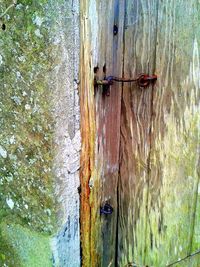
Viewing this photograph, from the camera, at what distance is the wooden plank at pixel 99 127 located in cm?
105

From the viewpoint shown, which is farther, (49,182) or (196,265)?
(196,265)

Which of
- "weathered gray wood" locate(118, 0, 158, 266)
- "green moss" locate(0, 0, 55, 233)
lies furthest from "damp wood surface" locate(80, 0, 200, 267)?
"green moss" locate(0, 0, 55, 233)

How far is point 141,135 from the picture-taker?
3.89ft

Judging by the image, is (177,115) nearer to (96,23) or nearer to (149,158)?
(149,158)

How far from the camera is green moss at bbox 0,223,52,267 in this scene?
113cm

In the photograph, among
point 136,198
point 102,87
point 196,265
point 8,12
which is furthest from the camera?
point 196,265

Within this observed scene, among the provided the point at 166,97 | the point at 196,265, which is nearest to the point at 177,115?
the point at 166,97

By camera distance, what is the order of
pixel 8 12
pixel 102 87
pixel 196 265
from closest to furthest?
pixel 8 12, pixel 102 87, pixel 196 265

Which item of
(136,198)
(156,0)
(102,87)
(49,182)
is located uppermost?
(156,0)

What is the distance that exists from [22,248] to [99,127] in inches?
18.4

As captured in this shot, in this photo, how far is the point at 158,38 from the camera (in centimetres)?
108

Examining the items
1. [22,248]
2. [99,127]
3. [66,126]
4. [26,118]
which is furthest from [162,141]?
[22,248]

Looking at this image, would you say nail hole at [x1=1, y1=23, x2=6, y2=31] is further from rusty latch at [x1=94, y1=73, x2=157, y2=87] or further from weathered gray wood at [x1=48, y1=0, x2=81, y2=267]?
rusty latch at [x1=94, y1=73, x2=157, y2=87]

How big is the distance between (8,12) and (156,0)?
1.36 feet
